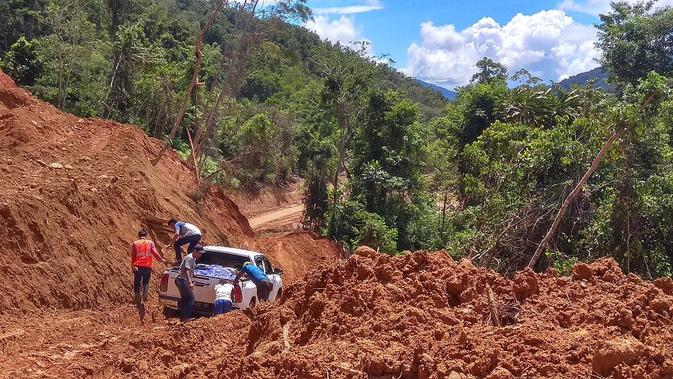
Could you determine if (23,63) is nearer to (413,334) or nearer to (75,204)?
(75,204)

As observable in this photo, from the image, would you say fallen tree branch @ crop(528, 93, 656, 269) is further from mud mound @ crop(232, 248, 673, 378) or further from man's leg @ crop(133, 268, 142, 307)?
man's leg @ crop(133, 268, 142, 307)

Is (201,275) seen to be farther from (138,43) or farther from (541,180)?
(138,43)

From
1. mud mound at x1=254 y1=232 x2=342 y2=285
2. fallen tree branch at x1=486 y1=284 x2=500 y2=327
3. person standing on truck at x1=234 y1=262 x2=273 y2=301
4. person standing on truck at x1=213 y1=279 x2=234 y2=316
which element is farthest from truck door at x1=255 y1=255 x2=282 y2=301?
mud mound at x1=254 y1=232 x2=342 y2=285

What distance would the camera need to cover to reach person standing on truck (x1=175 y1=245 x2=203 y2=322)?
1007 cm

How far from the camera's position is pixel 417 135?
28094 millimetres

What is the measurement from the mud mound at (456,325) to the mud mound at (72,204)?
528cm

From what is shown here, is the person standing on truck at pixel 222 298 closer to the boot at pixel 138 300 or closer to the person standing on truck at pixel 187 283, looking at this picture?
the person standing on truck at pixel 187 283

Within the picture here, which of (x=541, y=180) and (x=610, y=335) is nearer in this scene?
(x=610, y=335)

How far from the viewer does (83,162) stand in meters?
14.5

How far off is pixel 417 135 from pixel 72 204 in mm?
18363

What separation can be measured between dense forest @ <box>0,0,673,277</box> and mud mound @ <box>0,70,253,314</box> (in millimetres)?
3182

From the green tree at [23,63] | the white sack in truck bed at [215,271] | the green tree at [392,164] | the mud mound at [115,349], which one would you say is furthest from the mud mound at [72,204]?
the green tree at [23,63]

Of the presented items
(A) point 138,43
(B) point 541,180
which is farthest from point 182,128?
(B) point 541,180

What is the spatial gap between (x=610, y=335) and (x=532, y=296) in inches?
49.6
